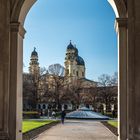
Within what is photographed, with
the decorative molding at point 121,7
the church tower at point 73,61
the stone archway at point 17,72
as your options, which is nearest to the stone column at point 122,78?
the stone archway at point 17,72

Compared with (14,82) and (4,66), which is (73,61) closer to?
(14,82)

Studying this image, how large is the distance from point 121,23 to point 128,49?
1.29m

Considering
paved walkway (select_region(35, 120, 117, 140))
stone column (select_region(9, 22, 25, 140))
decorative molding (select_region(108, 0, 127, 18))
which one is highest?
decorative molding (select_region(108, 0, 127, 18))

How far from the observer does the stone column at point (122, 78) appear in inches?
629

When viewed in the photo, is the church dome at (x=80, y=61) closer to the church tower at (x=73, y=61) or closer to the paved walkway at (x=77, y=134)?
the church tower at (x=73, y=61)

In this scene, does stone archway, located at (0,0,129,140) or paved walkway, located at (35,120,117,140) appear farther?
paved walkway, located at (35,120,117,140)

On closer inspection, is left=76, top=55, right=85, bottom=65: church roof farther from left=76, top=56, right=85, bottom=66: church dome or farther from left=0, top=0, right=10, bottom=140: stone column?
left=0, top=0, right=10, bottom=140: stone column

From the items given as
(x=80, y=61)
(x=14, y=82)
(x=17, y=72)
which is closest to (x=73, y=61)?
(x=80, y=61)

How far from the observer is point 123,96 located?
16.1m

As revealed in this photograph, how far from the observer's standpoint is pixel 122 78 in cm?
1617

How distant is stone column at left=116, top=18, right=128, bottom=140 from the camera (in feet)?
52.4

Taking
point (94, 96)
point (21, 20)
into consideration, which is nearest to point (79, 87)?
point (94, 96)

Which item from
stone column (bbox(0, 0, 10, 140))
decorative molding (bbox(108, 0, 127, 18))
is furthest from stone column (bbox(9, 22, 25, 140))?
decorative molding (bbox(108, 0, 127, 18))

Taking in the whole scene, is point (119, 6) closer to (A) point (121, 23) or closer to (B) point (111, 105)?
(A) point (121, 23)
